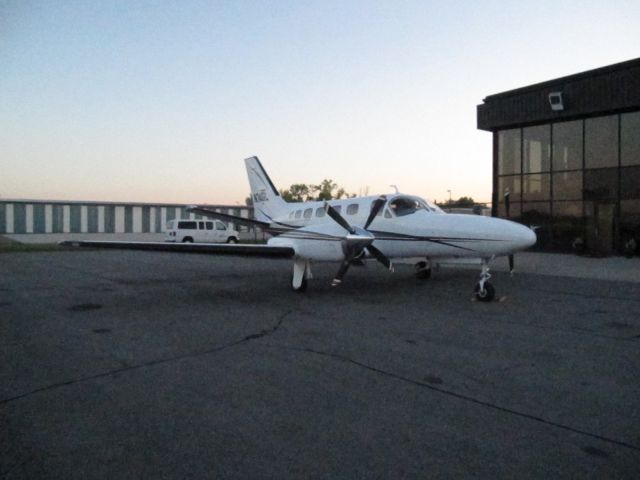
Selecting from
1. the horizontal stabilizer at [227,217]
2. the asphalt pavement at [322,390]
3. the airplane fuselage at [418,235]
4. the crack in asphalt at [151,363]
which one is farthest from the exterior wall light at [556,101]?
the crack in asphalt at [151,363]

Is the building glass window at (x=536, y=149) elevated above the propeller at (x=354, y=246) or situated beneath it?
elevated above

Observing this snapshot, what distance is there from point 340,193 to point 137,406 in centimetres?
8799

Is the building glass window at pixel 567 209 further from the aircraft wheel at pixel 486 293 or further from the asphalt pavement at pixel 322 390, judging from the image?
the aircraft wheel at pixel 486 293

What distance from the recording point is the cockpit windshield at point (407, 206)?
458 inches

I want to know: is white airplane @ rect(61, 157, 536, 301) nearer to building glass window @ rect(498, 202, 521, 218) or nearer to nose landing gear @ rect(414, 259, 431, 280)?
nose landing gear @ rect(414, 259, 431, 280)

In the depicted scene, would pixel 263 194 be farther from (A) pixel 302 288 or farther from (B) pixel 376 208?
(B) pixel 376 208

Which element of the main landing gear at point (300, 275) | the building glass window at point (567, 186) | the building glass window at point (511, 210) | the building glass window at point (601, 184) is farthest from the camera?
the building glass window at point (511, 210)

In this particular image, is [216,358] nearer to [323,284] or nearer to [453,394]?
[453,394]

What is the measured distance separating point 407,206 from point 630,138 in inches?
657

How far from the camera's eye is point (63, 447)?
346 centimetres

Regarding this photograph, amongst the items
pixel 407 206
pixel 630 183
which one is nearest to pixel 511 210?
pixel 630 183

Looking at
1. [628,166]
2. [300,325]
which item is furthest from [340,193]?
[300,325]

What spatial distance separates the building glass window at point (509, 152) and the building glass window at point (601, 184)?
3.88m

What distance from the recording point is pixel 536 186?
24.7 metres
